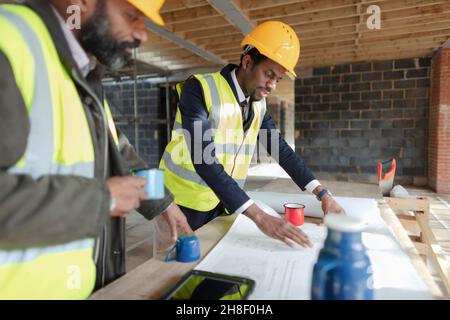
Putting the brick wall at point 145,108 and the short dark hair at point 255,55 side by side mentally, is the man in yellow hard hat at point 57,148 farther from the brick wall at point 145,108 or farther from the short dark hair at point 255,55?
the brick wall at point 145,108

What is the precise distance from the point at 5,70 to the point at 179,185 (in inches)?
49.1

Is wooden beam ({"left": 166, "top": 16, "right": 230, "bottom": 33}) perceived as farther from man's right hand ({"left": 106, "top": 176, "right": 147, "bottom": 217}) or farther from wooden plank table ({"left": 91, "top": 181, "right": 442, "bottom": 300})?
man's right hand ({"left": 106, "top": 176, "right": 147, "bottom": 217})

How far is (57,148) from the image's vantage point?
72 cm

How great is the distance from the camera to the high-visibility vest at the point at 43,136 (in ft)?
2.14

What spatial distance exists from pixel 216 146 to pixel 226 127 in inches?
4.8

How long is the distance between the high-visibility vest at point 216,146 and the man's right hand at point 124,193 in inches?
33.9

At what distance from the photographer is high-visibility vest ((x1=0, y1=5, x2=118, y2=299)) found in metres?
0.65

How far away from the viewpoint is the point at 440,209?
4.65 m

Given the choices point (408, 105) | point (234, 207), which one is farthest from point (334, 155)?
point (234, 207)

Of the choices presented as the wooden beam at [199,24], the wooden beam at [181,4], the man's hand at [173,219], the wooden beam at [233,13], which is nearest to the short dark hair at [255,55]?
the man's hand at [173,219]

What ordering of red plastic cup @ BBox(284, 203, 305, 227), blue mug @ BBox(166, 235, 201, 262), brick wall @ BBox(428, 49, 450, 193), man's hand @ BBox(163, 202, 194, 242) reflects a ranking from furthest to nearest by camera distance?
brick wall @ BBox(428, 49, 450, 193)
red plastic cup @ BBox(284, 203, 305, 227)
man's hand @ BBox(163, 202, 194, 242)
blue mug @ BBox(166, 235, 201, 262)

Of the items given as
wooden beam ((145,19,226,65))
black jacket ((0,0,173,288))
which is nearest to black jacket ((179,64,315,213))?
black jacket ((0,0,173,288))

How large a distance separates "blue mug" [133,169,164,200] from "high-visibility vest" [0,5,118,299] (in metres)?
0.13
